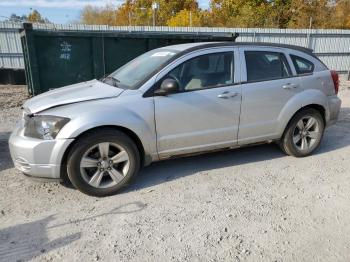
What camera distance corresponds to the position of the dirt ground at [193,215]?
2957 millimetres

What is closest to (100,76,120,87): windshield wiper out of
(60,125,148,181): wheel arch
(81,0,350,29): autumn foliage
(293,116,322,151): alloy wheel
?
(60,125,148,181): wheel arch

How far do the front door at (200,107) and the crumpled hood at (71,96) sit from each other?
0.60 meters

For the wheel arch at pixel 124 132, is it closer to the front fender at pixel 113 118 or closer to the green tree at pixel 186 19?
the front fender at pixel 113 118

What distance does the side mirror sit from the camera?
12.9 feet

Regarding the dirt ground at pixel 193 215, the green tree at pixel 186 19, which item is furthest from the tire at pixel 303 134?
the green tree at pixel 186 19

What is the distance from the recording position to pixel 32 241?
3.07 meters

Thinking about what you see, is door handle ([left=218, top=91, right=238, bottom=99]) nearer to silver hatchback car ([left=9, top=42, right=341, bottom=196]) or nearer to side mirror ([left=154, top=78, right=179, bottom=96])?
silver hatchback car ([left=9, top=42, right=341, bottom=196])

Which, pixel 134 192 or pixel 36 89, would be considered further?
pixel 36 89

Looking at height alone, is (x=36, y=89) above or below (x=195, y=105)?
below

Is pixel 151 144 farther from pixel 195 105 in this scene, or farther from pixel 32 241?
pixel 32 241

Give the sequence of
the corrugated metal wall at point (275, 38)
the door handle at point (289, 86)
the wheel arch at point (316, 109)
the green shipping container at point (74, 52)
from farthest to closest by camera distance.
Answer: the corrugated metal wall at point (275, 38), the green shipping container at point (74, 52), the wheel arch at point (316, 109), the door handle at point (289, 86)

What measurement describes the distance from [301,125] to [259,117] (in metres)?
0.83

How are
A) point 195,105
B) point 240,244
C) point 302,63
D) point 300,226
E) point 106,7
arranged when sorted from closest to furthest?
1. point 240,244
2. point 300,226
3. point 195,105
4. point 302,63
5. point 106,7

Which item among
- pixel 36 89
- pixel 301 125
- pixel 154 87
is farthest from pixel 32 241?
pixel 36 89
